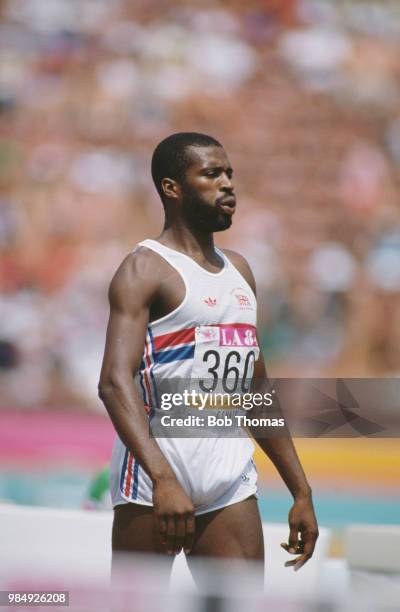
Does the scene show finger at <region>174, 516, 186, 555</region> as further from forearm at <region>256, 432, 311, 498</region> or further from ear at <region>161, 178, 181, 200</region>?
ear at <region>161, 178, 181, 200</region>

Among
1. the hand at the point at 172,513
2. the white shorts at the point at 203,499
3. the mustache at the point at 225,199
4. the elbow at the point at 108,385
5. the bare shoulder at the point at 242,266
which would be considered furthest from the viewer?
the bare shoulder at the point at 242,266

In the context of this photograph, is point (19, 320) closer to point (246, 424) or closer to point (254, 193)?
point (254, 193)

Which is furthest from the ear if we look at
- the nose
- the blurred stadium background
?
the blurred stadium background

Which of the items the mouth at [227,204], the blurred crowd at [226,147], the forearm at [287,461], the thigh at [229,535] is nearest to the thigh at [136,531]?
the thigh at [229,535]

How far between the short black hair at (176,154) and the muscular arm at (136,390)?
0.29 metres

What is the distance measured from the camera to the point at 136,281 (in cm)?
282

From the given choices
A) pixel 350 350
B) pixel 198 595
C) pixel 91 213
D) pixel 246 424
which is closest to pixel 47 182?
pixel 91 213

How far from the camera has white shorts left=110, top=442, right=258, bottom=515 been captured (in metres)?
2.84

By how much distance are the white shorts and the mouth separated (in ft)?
2.28

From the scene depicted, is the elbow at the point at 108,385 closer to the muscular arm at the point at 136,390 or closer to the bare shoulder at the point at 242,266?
the muscular arm at the point at 136,390

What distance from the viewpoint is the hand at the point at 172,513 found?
2.58m

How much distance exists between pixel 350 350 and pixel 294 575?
6.16m

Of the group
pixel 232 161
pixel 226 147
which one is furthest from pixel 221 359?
pixel 226 147

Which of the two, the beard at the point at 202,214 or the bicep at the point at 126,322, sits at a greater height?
the beard at the point at 202,214
